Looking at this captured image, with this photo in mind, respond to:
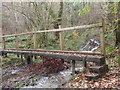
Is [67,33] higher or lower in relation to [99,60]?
higher

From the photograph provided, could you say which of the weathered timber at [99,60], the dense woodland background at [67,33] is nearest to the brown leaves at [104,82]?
the dense woodland background at [67,33]

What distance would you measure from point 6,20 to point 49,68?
515 inches

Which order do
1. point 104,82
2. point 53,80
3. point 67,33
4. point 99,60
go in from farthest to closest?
point 67,33, point 53,80, point 99,60, point 104,82

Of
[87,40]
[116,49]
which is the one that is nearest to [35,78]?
[116,49]

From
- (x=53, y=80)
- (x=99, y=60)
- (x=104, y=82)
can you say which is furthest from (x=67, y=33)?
(x=104, y=82)

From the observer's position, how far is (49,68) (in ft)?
20.6

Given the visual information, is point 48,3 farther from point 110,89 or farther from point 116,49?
point 110,89

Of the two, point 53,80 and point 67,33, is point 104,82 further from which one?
point 67,33

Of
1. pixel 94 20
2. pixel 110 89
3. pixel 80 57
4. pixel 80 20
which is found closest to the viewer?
pixel 110 89

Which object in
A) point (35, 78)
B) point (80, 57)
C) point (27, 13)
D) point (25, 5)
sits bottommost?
point (35, 78)

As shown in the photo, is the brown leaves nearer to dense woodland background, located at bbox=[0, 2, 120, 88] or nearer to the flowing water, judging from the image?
dense woodland background, located at bbox=[0, 2, 120, 88]

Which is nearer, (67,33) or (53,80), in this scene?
(53,80)

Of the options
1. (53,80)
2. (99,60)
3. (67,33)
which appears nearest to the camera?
(99,60)

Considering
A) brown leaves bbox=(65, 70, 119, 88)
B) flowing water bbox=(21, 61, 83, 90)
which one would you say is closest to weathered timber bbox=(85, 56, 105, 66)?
brown leaves bbox=(65, 70, 119, 88)
